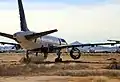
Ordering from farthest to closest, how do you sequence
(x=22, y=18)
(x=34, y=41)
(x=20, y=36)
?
1. (x=22, y=18)
2. (x=34, y=41)
3. (x=20, y=36)

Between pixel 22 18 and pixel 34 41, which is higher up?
pixel 22 18

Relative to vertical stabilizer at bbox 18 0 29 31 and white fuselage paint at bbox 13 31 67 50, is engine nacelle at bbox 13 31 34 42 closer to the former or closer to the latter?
white fuselage paint at bbox 13 31 67 50

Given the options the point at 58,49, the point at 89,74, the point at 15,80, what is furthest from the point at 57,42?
the point at 15,80

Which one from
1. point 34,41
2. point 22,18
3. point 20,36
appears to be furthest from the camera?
point 22,18

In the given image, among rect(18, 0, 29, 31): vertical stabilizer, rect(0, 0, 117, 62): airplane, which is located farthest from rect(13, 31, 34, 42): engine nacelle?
rect(18, 0, 29, 31): vertical stabilizer

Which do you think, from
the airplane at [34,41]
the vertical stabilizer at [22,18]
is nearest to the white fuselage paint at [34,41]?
the airplane at [34,41]

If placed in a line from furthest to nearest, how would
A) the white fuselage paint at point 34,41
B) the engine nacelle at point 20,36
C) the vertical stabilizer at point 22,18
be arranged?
1. the vertical stabilizer at point 22,18
2. the white fuselage paint at point 34,41
3. the engine nacelle at point 20,36

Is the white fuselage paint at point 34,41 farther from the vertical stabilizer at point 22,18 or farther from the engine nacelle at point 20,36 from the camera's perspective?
the vertical stabilizer at point 22,18

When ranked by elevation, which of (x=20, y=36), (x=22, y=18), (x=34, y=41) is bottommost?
(x=34, y=41)

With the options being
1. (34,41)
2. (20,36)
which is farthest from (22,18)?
(20,36)

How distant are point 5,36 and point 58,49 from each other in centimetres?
1069

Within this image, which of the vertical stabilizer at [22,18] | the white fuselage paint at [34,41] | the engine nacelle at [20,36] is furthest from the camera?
the vertical stabilizer at [22,18]

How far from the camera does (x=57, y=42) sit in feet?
217

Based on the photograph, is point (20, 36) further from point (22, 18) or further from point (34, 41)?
point (22, 18)
